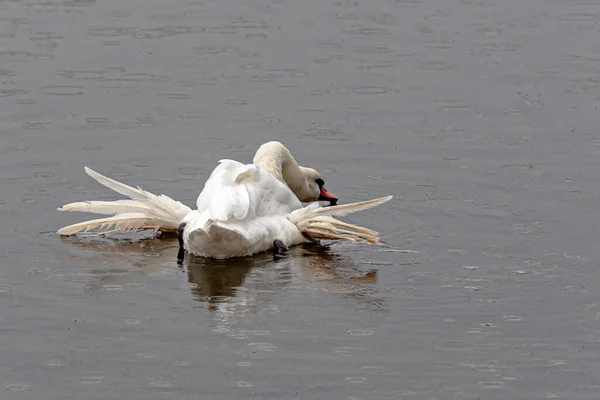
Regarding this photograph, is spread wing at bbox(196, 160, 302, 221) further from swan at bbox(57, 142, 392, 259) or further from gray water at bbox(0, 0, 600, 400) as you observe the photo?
gray water at bbox(0, 0, 600, 400)

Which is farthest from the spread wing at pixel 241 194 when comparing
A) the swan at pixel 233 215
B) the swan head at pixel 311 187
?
the swan head at pixel 311 187

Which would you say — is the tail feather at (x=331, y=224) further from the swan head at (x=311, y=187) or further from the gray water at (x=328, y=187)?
the swan head at (x=311, y=187)

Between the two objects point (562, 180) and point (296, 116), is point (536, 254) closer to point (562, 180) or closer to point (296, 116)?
point (562, 180)

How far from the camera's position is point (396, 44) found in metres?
20.6

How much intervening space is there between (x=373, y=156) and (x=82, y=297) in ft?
17.1

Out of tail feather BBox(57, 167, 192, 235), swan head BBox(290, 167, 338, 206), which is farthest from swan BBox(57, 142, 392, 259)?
swan head BBox(290, 167, 338, 206)

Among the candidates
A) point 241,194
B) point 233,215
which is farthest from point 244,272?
point 241,194

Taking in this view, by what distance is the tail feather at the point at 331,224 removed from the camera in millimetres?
13055

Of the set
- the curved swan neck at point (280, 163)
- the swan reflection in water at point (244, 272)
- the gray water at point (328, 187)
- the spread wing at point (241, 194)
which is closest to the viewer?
the gray water at point (328, 187)

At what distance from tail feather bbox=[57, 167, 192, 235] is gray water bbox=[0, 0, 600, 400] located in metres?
0.24

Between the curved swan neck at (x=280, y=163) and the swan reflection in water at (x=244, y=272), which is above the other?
the curved swan neck at (x=280, y=163)

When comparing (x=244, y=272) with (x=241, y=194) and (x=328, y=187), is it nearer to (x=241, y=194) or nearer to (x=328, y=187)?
(x=241, y=194)

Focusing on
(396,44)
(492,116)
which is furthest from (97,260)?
(396,44)

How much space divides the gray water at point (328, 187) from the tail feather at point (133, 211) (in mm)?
239
